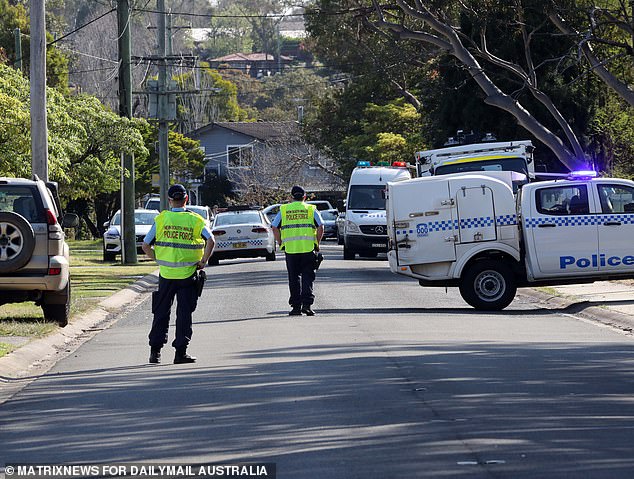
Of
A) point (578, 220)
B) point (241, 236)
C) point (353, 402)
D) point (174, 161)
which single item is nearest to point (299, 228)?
point (578, 220)

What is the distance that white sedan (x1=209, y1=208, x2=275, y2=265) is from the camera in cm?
3466

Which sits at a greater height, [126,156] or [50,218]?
[126,156]

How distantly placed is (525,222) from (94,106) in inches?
647

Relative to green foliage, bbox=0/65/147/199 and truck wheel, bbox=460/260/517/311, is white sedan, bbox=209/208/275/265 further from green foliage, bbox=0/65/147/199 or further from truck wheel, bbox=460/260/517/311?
truck wheel, bbox=460/260/517/311

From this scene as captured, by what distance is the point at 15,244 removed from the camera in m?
15.8

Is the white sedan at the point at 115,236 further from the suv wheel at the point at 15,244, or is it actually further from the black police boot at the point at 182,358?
the black police boot at the point at 182,358

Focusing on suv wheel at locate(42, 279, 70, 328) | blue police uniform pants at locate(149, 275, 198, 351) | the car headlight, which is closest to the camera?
blue police uniform pants at locate(149, 275, 198, 351)

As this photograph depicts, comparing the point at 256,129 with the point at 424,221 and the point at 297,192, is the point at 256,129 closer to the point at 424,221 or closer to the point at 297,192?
the point at 424,221

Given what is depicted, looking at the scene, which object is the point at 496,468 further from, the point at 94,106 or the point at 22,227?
the point at 94,106

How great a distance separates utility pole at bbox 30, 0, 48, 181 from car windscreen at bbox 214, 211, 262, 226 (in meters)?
13.3

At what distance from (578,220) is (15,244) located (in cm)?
870

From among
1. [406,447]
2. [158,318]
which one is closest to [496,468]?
Answer: [406,447]

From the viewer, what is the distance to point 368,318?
59.4ft

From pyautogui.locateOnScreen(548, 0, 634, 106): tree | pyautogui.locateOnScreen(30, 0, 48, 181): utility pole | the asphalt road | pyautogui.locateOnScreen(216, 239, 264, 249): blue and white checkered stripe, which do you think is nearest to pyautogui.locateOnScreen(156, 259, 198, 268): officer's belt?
the asphalt road
